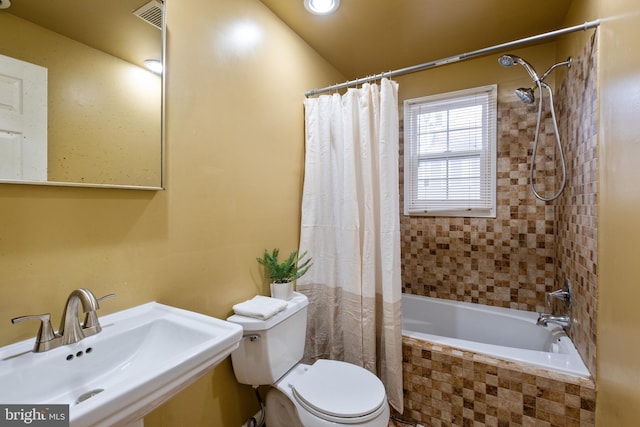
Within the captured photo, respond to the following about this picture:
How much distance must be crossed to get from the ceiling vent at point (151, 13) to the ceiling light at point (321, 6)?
0.90m

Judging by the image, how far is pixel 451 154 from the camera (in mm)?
2504

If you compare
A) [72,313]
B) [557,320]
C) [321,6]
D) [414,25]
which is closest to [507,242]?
[557,320]

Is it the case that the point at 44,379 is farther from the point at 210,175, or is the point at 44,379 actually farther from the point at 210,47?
the point at 210,47

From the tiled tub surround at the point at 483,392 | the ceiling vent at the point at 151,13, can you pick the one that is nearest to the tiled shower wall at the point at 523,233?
the tiled tub surround at the point at 483,392

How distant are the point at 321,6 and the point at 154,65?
1.10 metres

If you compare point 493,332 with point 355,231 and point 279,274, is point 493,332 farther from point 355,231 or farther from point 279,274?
point 279,274

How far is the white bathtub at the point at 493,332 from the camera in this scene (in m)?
1.54

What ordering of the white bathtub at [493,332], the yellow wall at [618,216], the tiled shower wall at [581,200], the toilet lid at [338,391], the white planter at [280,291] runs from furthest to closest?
the white planter at [280,291] → the white bathtub at [493,332] → the tiled shower wall at [581,200] → the toilet lid at [338,391] → the yellow wall at [618,216]

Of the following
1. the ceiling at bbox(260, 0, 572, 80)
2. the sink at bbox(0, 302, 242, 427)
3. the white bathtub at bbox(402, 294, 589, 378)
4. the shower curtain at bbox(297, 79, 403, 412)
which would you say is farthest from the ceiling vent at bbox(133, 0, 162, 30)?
the white bathtub at bbox(402, 294, 589, 378)

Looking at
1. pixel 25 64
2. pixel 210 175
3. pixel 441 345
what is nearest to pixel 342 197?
pixel 210 175

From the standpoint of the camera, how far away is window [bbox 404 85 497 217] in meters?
2.38

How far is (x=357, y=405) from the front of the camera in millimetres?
1271

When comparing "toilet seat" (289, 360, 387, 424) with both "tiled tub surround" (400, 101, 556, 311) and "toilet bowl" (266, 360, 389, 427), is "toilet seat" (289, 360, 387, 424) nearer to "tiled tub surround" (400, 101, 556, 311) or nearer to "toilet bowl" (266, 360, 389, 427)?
"toilet bowl" (266, 360, 389, 427)

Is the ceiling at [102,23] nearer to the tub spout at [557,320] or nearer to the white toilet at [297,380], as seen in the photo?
the white toilet at [297,380]
